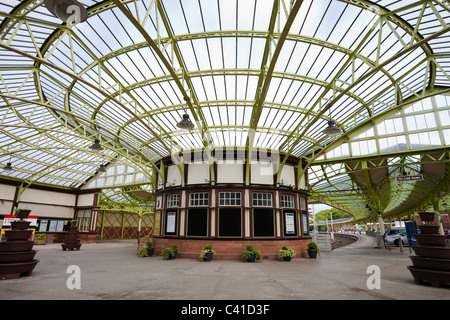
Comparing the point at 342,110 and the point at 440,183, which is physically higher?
the point at 342,110

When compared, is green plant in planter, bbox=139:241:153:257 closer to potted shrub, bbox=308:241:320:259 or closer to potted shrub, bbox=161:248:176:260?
potted shrub, bbox=161:248:176:260

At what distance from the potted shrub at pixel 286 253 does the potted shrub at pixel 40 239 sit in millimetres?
30685

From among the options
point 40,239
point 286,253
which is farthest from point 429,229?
point 40,239

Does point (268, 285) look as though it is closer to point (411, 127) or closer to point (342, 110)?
point (342, 110)

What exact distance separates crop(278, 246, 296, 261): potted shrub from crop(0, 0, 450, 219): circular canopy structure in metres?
6.44

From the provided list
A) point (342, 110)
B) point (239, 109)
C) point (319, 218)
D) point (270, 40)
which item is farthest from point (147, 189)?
point (319, 218)

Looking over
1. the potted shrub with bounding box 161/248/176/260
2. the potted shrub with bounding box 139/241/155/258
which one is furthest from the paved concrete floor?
the potted shrub with bounding box 139/241/155/258

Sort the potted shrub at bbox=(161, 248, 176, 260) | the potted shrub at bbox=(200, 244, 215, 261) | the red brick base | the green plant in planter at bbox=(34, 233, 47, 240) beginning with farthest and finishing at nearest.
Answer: the green plant in planter at bbox=(34, 233, 47, 240) < the red brick base < the potted shrub at bbox=(161, 248, 176, 260) < the potted shrub at bbox=(200, 244, 215, 261)

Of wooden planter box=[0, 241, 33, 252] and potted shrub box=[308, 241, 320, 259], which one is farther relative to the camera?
potted shrub box=[308, 241, 320, 259]

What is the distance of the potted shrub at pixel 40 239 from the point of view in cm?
2970

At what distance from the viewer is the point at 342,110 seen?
55.1ft

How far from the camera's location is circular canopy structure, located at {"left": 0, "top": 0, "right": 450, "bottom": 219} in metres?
9.51
